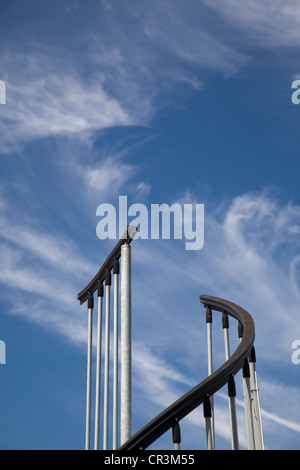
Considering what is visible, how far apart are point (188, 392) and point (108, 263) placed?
1914 mm

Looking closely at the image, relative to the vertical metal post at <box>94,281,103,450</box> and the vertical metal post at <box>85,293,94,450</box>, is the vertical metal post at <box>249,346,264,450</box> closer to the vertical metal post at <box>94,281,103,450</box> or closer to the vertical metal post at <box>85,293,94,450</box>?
the vertical metal post at <box>94,281,103,450</box>

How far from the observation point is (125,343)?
13.0ft

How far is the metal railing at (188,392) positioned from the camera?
2514 mm

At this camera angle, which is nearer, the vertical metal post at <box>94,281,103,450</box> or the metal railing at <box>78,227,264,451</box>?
the metal railing at <box>78,227,264,451</box>

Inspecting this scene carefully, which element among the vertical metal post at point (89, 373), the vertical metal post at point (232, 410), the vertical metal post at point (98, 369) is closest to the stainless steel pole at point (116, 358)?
the vertical metal post at point (98, 369)

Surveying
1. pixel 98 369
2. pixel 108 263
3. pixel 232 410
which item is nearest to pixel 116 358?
pixel 98 369

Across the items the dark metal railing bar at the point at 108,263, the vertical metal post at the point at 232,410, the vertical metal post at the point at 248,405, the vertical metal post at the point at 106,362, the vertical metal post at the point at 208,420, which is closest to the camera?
the vertical metal post at the point at 208,420

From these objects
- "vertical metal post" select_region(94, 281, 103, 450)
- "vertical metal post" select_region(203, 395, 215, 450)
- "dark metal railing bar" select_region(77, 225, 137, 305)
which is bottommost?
"vertical metal post" select_region(203, 395, 215, 450)

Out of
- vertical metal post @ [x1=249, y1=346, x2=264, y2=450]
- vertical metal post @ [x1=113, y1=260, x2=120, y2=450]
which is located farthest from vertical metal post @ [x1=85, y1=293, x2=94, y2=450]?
vertical metal post @ [x1=249, y1=346, x2=264, y2=450]

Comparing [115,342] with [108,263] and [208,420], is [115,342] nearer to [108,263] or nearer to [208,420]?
[108,263]

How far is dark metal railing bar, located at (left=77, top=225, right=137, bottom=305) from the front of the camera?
4.20m

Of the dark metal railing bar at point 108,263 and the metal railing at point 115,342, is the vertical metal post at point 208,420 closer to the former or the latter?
the metal railing at point 115,342
